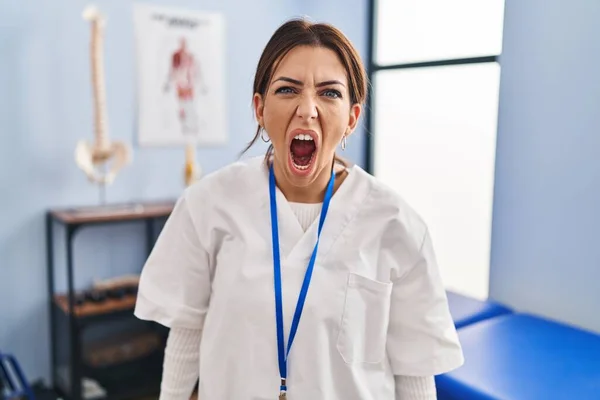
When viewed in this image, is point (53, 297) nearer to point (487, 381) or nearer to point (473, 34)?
point (487, 381)

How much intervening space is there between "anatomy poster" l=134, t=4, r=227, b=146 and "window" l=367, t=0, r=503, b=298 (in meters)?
1.06

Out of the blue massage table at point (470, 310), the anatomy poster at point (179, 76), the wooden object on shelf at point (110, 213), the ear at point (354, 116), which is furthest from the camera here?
the anatomy poster at point (179, 76)

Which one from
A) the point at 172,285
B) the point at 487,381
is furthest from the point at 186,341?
the point at 487,381

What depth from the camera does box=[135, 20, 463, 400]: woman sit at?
96 centimetres

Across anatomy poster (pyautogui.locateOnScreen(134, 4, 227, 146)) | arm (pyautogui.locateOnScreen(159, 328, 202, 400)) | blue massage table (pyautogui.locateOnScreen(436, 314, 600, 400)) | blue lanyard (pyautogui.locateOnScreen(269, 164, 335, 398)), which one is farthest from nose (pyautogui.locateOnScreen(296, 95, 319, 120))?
anatomy poster (pyautogui.locateOnScreen(134, 4, 227, 146))

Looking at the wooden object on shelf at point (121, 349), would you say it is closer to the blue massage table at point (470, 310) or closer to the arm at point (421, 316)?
the blue massage table at point (470, 310)

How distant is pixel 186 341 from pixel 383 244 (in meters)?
0.43

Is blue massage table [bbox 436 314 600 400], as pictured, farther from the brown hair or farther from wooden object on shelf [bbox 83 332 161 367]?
wooden object on shelf [bbox 83 332 161 367]

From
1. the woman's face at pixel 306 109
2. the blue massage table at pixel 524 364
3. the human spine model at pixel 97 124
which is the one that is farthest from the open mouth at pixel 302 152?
the human spine model at pixel 97 124

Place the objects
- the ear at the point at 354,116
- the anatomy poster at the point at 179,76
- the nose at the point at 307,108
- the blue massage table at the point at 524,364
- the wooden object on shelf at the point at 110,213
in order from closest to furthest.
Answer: the nose at the point at 307,108, the ear at the point at 354,116, the blue massage table at the point at 524,364, the wooden object on shelf at the point at 110,213, the anatomy poster at the point at 179,76

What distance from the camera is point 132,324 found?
2773mm

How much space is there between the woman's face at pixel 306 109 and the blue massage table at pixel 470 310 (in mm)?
1347

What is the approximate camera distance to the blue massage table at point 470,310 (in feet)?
6.95

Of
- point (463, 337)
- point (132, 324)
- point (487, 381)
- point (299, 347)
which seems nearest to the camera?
point (299, 347)
